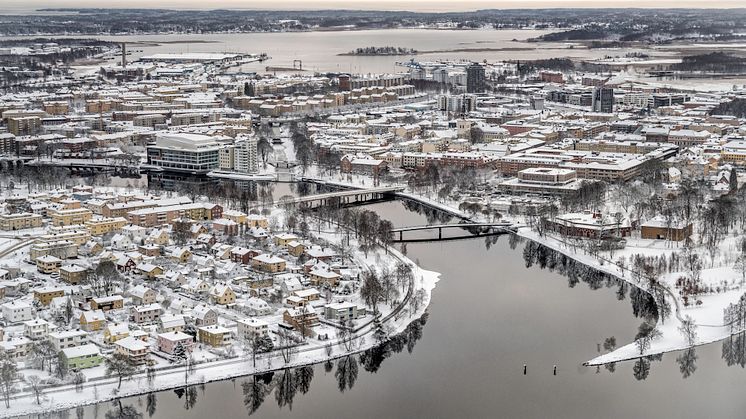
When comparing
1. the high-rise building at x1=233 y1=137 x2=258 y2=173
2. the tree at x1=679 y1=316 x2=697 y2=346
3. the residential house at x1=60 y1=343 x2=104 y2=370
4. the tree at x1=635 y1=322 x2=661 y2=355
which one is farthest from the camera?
the high-rise building at x1=233 y1=137 x2=258 y2=173

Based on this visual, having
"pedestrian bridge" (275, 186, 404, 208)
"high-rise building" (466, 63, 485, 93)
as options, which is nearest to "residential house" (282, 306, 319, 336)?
"pedestrian bridge" (275, 186, 404, 208)

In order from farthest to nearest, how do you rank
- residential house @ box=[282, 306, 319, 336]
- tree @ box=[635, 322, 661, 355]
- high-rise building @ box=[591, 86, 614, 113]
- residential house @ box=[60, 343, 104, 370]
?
high-rise building @ box=[591, 86, 614, 113], residential house @ box=[282, 306, 319, 336], tree @ box=[635, 322, 661, 355], residential house @ box=[60, 343, 104, 370]

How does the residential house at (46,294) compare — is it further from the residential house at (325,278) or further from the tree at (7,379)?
the residential house at (325,278)

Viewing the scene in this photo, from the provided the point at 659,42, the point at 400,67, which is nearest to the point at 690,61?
the point at 400,67

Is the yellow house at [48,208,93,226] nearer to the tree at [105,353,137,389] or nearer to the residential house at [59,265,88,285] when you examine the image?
the residential house at [59,265,88,285]

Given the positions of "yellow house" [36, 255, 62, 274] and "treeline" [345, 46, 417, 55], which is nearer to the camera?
"yellow house" [36, 255, 62, 274]
